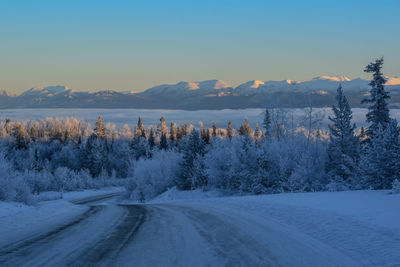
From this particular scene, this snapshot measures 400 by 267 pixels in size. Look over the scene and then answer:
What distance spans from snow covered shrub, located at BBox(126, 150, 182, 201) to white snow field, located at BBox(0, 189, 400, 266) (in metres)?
38.3

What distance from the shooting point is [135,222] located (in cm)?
1198

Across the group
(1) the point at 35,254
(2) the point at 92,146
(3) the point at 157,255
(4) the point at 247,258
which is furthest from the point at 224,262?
(2) the point at 92,146

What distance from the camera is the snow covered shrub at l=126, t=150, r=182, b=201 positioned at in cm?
5101

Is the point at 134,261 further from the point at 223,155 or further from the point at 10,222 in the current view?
the point at 223,155

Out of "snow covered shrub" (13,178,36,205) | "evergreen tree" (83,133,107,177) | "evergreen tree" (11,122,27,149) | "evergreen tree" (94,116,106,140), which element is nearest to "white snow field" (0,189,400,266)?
"snow covered shrub" (13,178,36,205)

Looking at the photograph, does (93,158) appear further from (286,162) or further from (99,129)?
(286,162)

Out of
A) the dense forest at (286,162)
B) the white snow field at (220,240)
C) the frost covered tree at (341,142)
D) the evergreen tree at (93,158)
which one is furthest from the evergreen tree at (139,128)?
the white snow field at (220,240)

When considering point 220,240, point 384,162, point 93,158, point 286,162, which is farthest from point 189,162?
point 93,158

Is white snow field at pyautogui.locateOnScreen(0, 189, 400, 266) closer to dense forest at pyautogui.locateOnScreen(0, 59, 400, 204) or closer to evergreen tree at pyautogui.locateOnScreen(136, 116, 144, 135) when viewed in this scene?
dense forest at pyautogui.locateOnScreen(0, 59, 400, 204)

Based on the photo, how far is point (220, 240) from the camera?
27.8 ft

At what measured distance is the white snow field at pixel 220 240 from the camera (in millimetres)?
6691

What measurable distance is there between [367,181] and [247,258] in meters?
18.7

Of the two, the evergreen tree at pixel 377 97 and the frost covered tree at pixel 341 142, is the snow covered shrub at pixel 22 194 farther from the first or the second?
the evergreen tree at pixel 377 97

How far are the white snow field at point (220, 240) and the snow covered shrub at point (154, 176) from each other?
38313 mm
